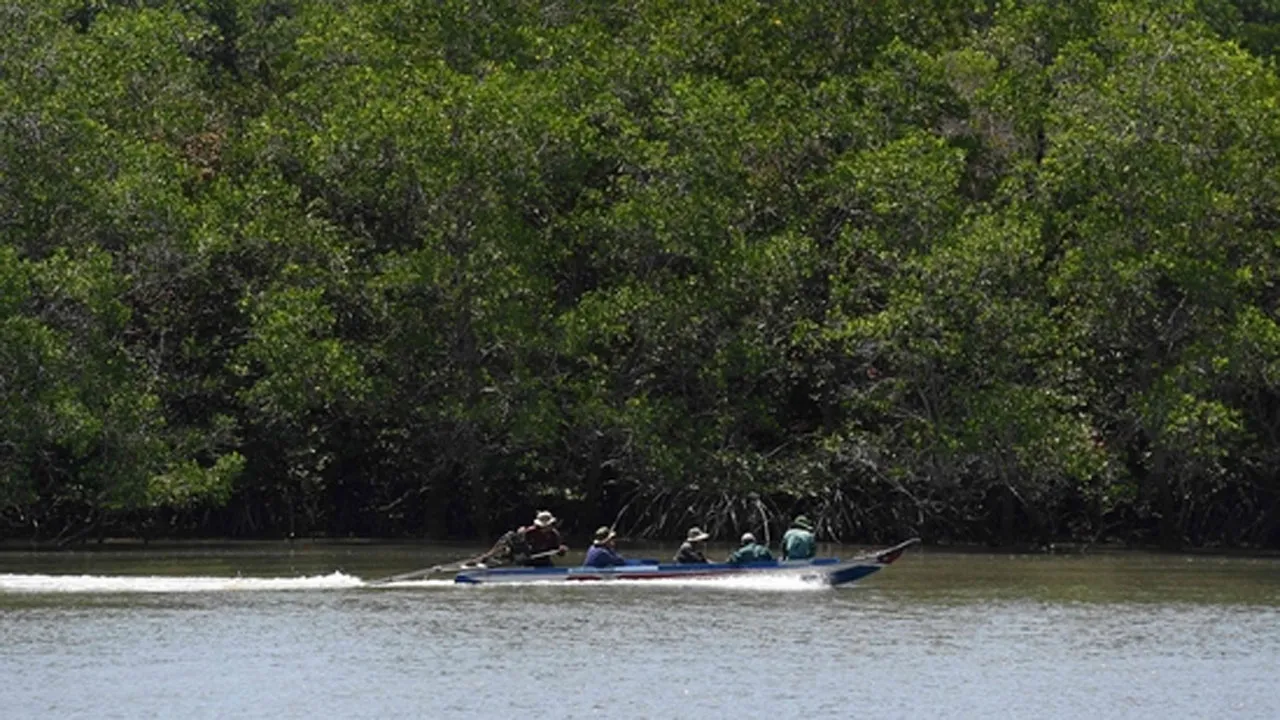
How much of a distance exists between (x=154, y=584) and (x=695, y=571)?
7.75 meters

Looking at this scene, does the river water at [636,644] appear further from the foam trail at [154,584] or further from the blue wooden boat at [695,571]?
the blue wooden boat at [695,571]

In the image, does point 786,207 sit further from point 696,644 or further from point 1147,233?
point 696,644

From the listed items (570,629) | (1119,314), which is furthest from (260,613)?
(1119,314)

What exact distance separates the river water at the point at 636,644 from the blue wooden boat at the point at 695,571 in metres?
0.19

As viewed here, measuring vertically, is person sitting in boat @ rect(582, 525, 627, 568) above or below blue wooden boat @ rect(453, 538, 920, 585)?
above

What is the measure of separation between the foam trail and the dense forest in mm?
5906

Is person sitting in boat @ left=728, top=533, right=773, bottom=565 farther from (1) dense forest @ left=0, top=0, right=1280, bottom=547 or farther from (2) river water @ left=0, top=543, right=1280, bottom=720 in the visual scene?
(1) dense forest @ left=0, top=0, right=1280, bottom=547

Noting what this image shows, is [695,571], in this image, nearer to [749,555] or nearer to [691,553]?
[691,553]

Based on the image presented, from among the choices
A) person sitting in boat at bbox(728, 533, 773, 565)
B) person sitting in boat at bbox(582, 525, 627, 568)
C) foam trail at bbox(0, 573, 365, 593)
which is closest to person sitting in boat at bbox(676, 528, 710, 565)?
person sitting in boat at bbox(728, 533, 773, 565)

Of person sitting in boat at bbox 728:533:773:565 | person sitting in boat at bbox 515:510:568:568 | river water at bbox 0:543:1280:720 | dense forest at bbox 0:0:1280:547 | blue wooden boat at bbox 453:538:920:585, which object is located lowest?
river water at bbox 0:543:1280:720

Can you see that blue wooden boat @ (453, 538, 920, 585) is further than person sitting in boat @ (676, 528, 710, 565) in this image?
No

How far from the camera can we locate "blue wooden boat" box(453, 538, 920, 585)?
114ft

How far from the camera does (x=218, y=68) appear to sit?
5247 cm

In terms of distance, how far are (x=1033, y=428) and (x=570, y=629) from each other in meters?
13.9
